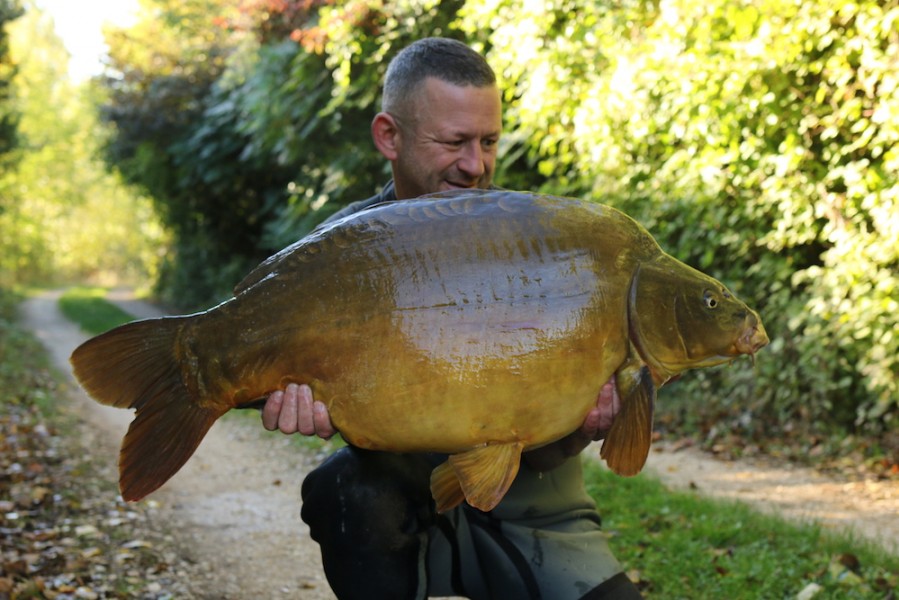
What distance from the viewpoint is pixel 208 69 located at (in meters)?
18.5

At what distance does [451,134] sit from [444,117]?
0.19 feet

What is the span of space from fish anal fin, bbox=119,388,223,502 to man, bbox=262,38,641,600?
0.60 m

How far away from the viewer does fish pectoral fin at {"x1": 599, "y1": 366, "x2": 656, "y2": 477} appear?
2076 mm

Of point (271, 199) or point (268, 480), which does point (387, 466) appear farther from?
point (271, 199)

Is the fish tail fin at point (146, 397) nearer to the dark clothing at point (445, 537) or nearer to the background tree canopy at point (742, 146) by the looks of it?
the dark clothing at point (445, 537)

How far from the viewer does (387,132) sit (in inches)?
121

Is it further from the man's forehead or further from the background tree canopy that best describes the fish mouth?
the background tree canopy

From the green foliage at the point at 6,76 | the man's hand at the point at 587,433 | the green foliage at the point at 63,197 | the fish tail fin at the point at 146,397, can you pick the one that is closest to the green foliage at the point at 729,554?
the man's hand at the point at 587,433

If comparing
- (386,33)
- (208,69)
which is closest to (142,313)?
(208,69)

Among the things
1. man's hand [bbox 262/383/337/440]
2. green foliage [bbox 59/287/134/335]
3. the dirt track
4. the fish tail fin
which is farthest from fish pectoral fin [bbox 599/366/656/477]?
green foliage [bbox 59/287/134/335]

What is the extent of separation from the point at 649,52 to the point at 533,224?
16.6 feet

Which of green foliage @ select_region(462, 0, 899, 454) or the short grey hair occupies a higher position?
the short grey hair

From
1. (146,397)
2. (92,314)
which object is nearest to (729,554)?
(146,397)

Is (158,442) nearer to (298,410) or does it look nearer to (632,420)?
(298,410)
